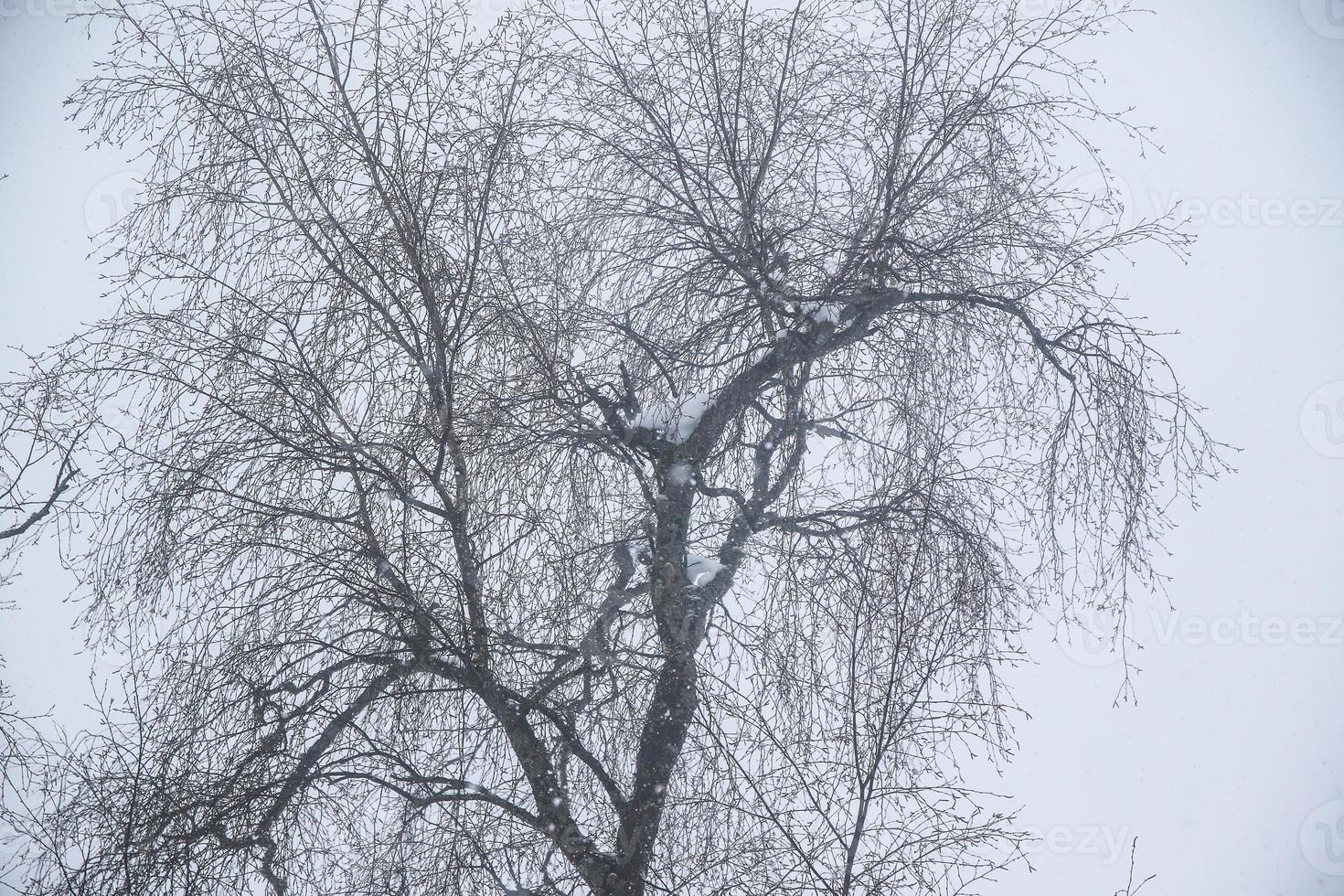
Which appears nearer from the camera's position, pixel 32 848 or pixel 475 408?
pixel 475 408

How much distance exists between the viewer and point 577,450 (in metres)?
4.23

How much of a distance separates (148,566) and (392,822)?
1.50 m

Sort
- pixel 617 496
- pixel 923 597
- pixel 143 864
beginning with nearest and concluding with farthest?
pixel 143 864 → pixel 923 597 → pixel 617 496

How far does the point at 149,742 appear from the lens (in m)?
3.60

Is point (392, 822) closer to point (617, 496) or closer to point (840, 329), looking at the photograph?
point (617, 496)

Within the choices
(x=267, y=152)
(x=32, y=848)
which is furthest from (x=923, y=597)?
(x=32, y=848)

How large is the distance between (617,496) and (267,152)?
7.37 feet

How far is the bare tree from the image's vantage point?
360cm

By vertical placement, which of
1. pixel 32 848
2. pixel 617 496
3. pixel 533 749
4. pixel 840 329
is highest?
pixel 840 329

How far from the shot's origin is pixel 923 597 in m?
3.85

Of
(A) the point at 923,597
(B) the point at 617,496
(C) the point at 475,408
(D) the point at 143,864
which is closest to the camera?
(D) the point at 143,864

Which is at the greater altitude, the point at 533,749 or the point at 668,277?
the point at 668,277

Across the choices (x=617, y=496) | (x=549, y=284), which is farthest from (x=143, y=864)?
(x=549, y=284)

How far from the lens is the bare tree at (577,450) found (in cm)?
360
